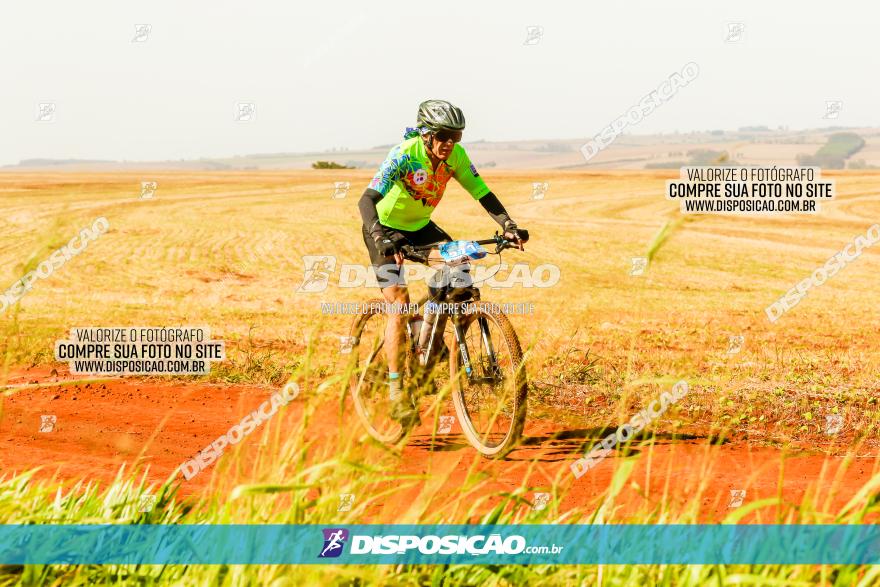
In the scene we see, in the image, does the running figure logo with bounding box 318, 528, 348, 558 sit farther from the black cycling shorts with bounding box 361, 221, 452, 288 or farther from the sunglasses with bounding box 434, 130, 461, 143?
the sunglasses with bounding box 434, 130, 461, 143

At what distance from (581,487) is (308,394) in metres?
3.20

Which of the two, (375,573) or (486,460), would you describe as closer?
(375,573)

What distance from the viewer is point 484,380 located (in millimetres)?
6398

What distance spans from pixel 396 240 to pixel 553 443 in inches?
82.5

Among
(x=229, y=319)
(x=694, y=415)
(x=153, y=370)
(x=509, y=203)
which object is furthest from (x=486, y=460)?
(x=509, y=203)

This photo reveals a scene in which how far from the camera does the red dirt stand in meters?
5.44

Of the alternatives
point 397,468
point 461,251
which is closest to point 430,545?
point 397,468

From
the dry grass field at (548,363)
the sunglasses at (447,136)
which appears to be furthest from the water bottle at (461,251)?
the dry grass field at (548,363)

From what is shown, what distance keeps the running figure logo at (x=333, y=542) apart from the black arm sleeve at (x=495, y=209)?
354 centimetres

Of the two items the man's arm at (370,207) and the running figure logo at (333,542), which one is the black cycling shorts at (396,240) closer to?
the man's arm at (370,207)

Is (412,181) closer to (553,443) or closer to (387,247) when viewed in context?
(387,247)

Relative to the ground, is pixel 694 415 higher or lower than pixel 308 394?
lower

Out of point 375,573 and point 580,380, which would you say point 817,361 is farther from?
point 375,573

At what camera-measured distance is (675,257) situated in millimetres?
20609
